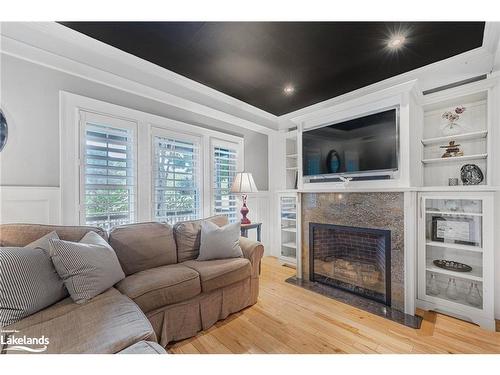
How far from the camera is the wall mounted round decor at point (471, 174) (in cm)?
214

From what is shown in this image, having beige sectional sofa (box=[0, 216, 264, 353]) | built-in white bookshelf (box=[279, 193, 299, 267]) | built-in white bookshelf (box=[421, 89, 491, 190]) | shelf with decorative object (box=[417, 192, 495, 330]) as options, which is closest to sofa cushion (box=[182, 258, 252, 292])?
beige sectional sofa (box=[0, 216, 264, 353])

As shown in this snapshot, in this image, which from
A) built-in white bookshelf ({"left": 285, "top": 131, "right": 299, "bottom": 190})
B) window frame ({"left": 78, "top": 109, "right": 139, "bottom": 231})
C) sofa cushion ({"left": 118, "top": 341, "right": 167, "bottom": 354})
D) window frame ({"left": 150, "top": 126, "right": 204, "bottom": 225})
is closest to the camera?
sofa cushion ({"left": 118, "top": 341, "right": 167, "bottom": 354})

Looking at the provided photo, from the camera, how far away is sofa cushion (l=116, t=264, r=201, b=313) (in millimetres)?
1533

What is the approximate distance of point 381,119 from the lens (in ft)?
7.65

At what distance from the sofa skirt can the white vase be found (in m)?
2.60

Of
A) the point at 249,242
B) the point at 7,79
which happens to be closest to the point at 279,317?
the point at 249,242

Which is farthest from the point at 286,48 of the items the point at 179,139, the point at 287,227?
the point at 287,227

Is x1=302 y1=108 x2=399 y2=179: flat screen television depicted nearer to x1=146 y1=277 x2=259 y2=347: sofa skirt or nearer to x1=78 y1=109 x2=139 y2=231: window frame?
x1=146 y1=277 x2=259 y2=347: sofa skirt

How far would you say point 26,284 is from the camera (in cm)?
121

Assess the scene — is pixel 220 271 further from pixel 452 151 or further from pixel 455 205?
pixel 452 151

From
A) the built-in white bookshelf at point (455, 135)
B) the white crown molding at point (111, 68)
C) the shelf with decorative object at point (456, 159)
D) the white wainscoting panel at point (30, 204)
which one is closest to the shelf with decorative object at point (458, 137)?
the built-in white bookshelf at point (455, 135)

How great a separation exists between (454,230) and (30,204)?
387 cm

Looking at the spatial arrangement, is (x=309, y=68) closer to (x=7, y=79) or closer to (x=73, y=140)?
(x=73, y=140)

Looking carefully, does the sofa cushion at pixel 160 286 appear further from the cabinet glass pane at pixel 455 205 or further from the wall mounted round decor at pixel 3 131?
the cabinet glass pane at pixel 455 205
